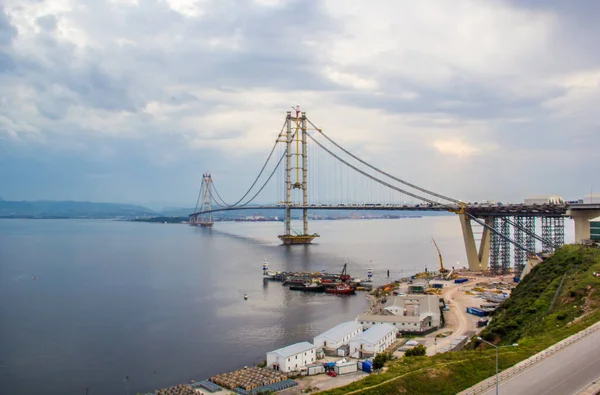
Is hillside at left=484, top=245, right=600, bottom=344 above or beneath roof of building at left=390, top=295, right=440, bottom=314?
above

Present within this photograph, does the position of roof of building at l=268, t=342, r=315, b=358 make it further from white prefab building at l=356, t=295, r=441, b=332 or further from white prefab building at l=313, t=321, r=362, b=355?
white prefab building at l=356, t=295, r=441, b=332

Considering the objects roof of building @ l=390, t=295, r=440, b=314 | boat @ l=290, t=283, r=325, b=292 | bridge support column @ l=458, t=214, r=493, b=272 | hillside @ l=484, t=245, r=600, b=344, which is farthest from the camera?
bridge support column @ l=458, t=214, r=493, b=272

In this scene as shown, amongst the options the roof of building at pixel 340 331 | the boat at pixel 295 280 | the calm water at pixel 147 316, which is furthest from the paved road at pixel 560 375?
the boat at pixel 295 280

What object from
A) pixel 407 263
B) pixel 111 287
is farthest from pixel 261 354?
pixel 407 263

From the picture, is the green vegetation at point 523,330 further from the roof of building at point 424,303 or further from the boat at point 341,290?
the boat at point 341,290

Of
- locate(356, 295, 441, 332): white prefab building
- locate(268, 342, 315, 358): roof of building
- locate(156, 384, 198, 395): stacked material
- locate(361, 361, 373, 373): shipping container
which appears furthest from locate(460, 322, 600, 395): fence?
locate(356, 295, 441, 332): white prefab building

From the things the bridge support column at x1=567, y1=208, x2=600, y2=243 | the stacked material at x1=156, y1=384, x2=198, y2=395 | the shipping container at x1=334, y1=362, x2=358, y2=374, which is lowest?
the stacked material at x1=156, y1=384, x2=198, y2=395
